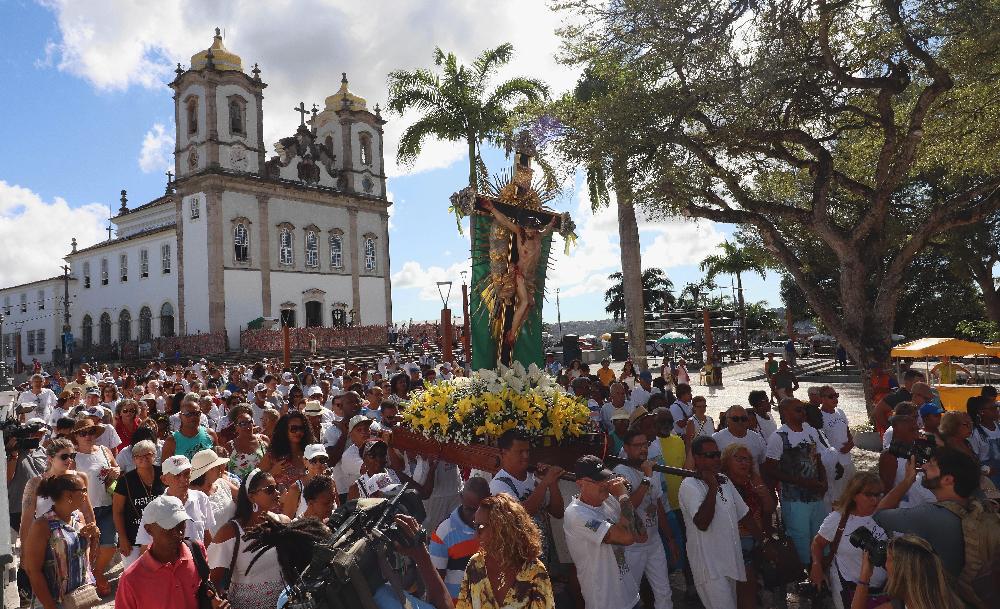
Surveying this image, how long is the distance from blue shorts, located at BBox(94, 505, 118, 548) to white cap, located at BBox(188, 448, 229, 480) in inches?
95.5

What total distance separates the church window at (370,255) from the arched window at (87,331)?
66.7 feet

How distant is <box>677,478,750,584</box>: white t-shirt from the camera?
5.05 metres

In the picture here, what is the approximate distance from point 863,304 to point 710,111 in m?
4.74

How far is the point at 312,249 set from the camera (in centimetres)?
4541

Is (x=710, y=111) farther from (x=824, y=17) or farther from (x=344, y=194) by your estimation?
(x=344, y=194)

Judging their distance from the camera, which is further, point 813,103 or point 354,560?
point 813,103

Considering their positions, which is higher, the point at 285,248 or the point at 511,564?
the point at 285,248

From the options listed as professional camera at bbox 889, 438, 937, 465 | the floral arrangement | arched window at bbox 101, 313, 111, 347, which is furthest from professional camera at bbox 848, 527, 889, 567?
arched window at bbox 101, 313, 111, 347

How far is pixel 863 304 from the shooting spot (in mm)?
13961

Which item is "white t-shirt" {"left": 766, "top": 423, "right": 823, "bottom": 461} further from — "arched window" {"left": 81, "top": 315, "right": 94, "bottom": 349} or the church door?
"arched window" {"left": 81, "top": 315, "right": 94, "bottom": 349}

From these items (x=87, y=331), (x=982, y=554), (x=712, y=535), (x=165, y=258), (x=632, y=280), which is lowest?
(x=712, y=535)

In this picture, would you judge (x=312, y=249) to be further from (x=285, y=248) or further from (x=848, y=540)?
(x=848, y=540)

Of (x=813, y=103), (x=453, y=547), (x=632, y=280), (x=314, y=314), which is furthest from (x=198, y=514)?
(x=314, y=314)

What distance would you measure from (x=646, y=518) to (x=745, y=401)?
16708mm
